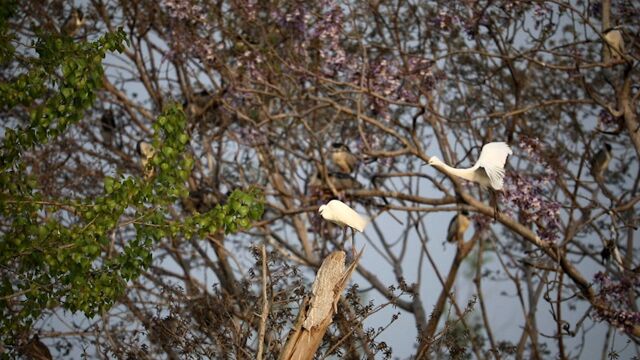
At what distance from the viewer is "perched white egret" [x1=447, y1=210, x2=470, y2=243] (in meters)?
8.82

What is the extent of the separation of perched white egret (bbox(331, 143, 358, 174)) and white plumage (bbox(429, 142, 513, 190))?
117 inches

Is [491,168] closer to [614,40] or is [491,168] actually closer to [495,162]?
[495,162]

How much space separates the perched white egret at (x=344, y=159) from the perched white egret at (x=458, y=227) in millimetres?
1082

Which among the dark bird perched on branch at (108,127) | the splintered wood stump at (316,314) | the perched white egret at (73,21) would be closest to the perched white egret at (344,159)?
the dark bird perched on branch at (108,127)

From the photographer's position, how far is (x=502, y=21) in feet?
26.4

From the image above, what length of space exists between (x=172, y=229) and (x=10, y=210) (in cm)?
88

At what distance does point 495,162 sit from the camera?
520 centimetres

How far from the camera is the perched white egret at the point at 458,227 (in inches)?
347

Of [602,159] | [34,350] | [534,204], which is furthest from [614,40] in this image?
[34,350]

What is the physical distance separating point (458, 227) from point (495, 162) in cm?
373

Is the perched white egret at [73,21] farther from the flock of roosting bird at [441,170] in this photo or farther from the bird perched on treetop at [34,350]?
the bird perched on treetop at [34,350]

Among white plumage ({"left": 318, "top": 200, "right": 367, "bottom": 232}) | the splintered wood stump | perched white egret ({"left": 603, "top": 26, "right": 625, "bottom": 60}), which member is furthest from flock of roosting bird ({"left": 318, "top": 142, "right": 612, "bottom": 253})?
perched white egret ({"left": 603, "top": 26, "right": 625, "bottom": 60})

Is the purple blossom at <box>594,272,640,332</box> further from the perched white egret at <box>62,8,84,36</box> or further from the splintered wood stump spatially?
the perched white egret at <box>62,8,84,36</box>

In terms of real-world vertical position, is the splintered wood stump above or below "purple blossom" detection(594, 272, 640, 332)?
below
